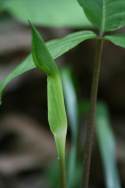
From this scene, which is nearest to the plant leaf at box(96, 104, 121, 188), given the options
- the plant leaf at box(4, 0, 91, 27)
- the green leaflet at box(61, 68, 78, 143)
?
the green leaflet at box(61, 68, 78, 143)

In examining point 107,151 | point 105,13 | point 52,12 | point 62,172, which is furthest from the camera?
point 107,151

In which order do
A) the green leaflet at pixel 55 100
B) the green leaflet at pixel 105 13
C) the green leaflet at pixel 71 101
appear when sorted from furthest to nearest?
the green leaflet at pixel 71 101
the green leaflet at pixel 105 13
the green leaflet at pixel 55 100

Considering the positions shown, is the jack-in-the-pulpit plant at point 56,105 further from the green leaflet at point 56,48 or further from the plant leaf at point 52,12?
the plant leaf at point 52,12

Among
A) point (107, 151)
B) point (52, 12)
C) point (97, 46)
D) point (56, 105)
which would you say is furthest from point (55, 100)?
point (107, 151)

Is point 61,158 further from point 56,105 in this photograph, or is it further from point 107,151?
point 107,151

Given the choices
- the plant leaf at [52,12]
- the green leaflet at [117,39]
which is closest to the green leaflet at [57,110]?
the green leaflet at [117,39]

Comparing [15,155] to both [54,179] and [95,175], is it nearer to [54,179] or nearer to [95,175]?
[95,175]
